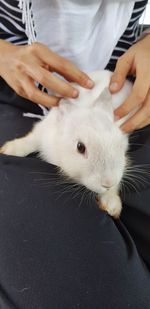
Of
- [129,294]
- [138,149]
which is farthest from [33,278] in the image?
[138,149]

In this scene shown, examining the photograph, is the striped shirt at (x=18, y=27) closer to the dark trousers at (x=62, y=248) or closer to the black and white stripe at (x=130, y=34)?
the black and white stripe at (x=130, y=34)

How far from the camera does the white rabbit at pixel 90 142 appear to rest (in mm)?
768

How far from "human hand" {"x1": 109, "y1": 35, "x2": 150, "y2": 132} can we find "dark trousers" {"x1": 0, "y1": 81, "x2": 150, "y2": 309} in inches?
6.4

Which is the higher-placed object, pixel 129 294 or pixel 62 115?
pixel 62 115

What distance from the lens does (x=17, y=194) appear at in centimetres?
76

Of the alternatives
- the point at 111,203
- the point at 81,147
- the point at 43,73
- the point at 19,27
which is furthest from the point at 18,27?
the point at 111,203

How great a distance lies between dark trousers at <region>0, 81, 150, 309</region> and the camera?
2.20ft

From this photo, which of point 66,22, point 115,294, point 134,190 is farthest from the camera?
point 66,22

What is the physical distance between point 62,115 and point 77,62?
20cm

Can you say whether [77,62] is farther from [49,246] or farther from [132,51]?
[49,246]

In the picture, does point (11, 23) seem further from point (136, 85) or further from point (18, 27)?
point (136, 85)

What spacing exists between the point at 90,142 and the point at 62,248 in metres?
0.21

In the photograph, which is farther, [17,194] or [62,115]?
[62,115]

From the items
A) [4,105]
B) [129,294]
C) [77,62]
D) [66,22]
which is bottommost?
[129,294]
